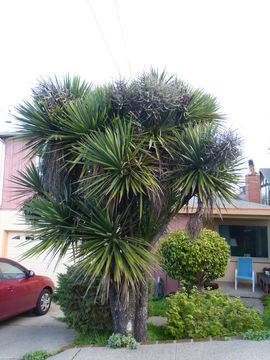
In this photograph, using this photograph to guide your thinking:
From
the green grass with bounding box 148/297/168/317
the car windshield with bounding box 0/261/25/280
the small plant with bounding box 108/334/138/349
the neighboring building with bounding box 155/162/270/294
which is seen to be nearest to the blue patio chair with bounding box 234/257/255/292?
the neighboring building with bounding box 155/162/270/294

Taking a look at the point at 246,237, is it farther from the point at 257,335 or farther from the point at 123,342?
the point at 123,342

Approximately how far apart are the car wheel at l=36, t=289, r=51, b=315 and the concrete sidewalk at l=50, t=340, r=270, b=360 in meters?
3.46

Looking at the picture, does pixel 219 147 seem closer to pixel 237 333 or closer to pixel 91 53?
pixel 237 333

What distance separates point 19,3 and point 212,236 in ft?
22.5

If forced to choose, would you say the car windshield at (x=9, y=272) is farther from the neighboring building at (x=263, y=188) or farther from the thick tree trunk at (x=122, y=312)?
the neighboring building at (x=263, y=188)

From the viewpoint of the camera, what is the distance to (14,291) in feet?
22.9

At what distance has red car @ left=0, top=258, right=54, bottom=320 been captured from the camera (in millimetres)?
6727

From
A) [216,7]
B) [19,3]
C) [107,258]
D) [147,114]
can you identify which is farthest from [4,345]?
[216,7]

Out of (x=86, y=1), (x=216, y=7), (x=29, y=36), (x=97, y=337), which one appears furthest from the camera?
(x=29, y=36)

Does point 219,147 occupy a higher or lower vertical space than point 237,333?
higher

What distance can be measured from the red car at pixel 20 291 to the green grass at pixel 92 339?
134 cm

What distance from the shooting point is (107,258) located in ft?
14.6

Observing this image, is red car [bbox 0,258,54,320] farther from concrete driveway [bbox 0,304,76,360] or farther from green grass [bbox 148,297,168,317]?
green grass [bbox 148,297,168,317]

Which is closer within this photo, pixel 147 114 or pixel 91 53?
pixel 147 114
